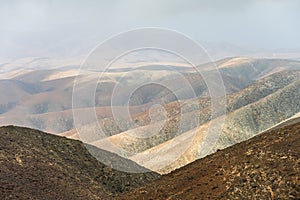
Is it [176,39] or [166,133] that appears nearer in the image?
[176,39]

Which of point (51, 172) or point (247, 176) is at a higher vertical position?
point (247, 176)

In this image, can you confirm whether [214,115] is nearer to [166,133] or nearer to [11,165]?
[166,133]

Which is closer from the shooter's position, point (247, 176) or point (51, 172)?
point (247, 176)

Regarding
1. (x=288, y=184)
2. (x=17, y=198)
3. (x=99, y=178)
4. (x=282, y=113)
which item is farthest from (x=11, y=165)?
(x=282, y=113)

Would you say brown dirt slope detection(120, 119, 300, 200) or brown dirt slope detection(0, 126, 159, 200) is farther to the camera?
brown dirt slope detection(0, 126, 159, 200)
